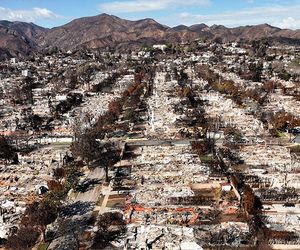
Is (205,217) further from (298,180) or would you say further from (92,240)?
(298,180)

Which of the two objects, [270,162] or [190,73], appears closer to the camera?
[270,162]

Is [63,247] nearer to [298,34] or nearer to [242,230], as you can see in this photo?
[242,230]

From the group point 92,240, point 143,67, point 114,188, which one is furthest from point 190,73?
point 92,240

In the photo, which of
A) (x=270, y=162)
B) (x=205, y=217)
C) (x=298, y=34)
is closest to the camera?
(x=205, y=217)

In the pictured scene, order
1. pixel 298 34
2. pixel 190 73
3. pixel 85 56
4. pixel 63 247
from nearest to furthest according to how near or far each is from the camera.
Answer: pixel 63 247 → pixel 190 73 → pixel 85 56 → pixel 298 34

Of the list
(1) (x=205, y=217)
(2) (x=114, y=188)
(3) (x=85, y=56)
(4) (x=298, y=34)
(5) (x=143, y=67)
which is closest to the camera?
Answer: (1) (x=205, y=217)

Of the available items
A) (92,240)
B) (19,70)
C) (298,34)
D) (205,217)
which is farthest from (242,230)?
(298,34)

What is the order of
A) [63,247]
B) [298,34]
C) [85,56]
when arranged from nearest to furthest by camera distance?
[63,247] → [85,56] → [298,34]

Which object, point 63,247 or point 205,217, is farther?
point 205,217

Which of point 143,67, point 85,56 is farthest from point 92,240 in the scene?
point 85,56
